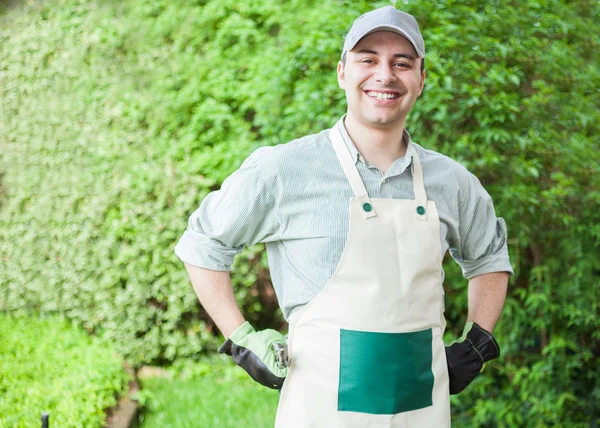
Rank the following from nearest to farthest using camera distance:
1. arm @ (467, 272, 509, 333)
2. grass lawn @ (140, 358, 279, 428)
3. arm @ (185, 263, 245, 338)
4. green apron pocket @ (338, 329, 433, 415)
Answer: green apron pocket @ (338, 329, 433, 415), arm @ (185, 263, 245, 338), arm @ (467, 272, 509, 333), grass lawn @ (140, 358, 279, 428)

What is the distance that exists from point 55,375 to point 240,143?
1979 mm

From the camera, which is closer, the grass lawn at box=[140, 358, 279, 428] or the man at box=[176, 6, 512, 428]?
the man at box=[176, 6, 512, 428]

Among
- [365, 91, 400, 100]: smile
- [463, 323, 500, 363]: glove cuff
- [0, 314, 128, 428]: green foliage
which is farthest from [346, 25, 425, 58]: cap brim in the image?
[0, 314, 128, 428]: green foliage

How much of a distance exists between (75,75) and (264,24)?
1712 mm

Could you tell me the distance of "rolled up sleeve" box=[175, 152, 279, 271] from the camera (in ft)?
6.99

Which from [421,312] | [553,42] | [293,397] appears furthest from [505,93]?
[293,397]

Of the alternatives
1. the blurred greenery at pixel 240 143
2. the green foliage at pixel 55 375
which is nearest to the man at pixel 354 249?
the blurred greenery at pixel 240 143

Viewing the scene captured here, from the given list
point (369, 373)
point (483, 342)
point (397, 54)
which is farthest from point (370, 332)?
point (397, 54)

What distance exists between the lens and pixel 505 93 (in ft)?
13.0

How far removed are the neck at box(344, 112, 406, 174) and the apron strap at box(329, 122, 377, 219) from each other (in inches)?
2.5

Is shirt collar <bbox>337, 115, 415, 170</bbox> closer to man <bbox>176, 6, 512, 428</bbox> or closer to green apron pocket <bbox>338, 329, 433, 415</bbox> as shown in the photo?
man <bbox>176, 6, 512, 428</bbox>

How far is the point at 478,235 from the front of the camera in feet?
7.97

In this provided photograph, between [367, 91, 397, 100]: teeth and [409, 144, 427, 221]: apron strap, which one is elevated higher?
[367, 91, 397, 100]: teeth

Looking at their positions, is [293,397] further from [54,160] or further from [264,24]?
[54,160]
